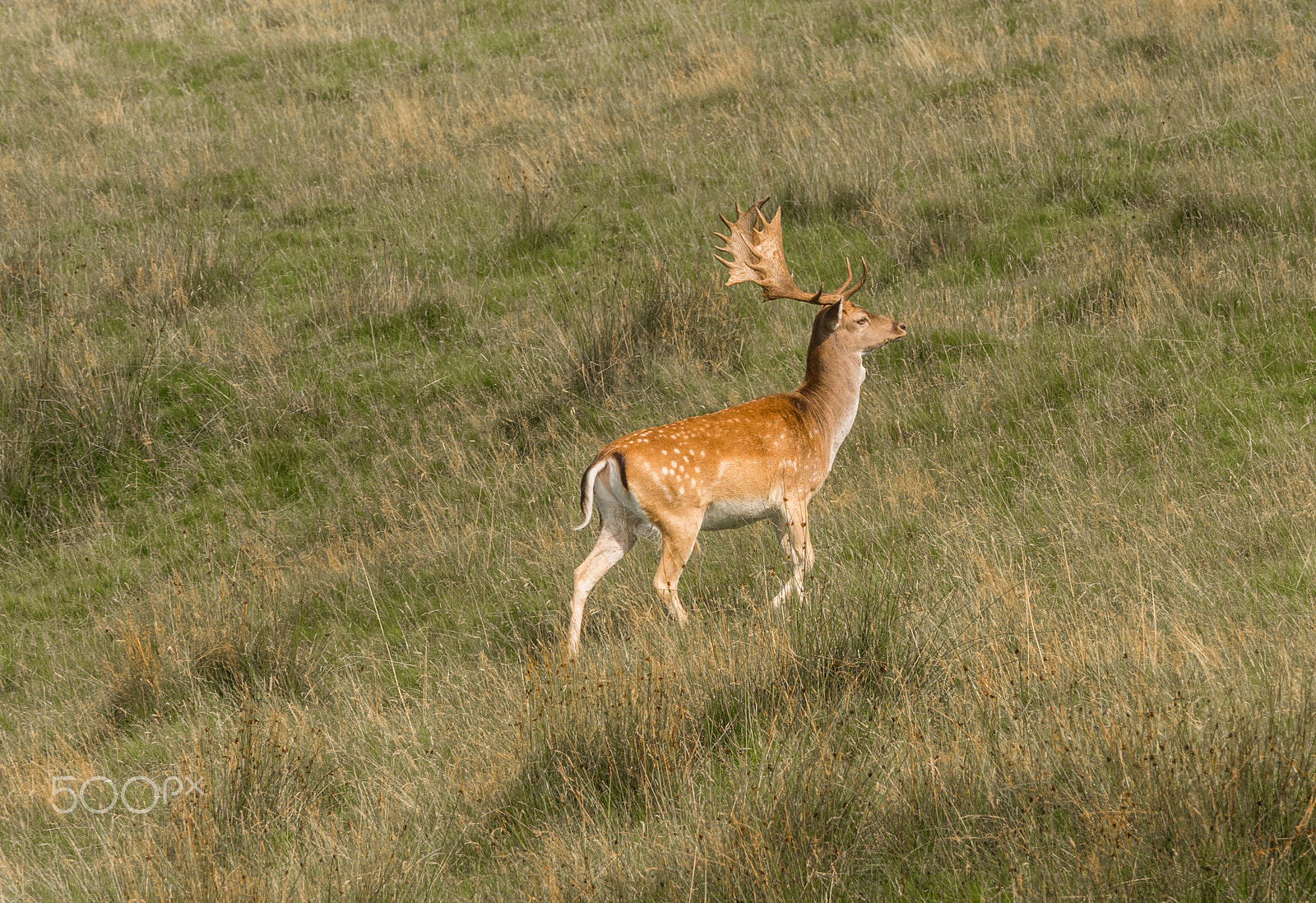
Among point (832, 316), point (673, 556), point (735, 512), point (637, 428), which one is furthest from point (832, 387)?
point (637, 428)

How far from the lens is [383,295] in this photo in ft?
29.1

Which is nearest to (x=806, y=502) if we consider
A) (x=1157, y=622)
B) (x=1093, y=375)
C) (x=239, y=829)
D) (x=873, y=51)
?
(x=1157, y=622)

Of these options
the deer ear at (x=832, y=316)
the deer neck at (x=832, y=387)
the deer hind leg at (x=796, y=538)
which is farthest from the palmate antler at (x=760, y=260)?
the deer hind leg at (x=796, y=538)

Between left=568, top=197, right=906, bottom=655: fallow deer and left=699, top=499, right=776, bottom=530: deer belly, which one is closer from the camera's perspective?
left=568, top=197, right=906, bottom=655: fallow deer

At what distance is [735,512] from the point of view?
5250 mm

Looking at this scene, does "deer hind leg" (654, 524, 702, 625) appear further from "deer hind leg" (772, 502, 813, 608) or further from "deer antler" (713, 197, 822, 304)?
"deer antler" (713, 197, 822, 304)

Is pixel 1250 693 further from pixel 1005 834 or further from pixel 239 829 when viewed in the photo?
pixel 239 829

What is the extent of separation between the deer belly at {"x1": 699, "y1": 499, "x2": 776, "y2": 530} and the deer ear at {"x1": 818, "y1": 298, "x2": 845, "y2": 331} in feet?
3.93

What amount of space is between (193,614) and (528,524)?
176cm

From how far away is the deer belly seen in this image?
5.22 meters

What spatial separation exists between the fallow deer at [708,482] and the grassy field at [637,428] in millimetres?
241

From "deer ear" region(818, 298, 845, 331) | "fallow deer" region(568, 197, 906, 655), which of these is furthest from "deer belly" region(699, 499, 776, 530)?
"deer ear" region(818, 298, 845, 331)

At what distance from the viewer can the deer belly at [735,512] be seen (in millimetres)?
5219

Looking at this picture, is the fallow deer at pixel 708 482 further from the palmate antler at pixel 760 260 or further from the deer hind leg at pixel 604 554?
the palmate antler at pixel 760 260
